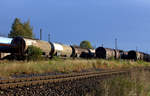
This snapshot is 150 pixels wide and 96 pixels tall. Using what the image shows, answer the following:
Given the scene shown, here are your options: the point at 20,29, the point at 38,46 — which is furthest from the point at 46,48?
the point at 20,29

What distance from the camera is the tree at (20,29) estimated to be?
193ft

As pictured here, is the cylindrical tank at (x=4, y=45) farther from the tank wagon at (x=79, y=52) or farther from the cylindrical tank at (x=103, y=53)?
the cylindrical tank at (x=103, y=53)

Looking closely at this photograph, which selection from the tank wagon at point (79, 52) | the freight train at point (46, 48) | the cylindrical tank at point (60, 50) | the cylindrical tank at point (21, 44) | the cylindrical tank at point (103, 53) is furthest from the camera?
the cylindrical tank at point (103, 53)

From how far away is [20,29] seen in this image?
59.1 metres

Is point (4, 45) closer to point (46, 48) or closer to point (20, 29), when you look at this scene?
point (46, 48)

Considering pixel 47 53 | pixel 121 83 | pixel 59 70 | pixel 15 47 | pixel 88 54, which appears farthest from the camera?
pixel 88 54

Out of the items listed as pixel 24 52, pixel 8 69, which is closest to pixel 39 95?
pixel 8 69

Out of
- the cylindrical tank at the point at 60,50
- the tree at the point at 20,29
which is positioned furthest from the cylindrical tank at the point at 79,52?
the tree at the point at 20,29

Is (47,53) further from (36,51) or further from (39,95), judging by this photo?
(39,95)

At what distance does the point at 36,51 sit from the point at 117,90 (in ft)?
52.2

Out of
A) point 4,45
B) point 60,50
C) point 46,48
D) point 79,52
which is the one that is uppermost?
point 4,45

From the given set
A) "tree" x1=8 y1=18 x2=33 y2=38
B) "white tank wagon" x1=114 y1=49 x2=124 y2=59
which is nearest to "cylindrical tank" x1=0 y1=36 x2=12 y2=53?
"white tank wagon" x1=114 y1=49 x2=124 y2=59

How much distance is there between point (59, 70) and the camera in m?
15.1

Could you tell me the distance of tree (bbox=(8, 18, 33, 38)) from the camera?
193ft
